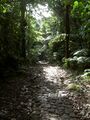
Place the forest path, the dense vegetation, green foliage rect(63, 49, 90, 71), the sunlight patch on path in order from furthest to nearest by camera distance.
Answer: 1. green foliage rect(63, 49, 90, 71)
2. the sunlight patch on path
3. the dense vegetation
4. the forest path

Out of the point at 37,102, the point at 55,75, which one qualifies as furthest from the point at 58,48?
the point at 37,102

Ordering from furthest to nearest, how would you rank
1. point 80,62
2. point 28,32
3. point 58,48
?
1. point 58,48
2. point 28,32
3. point 80,62

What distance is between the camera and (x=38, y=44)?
1217 inches

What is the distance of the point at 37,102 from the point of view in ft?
20.7

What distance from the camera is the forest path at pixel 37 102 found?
5223 millimetres

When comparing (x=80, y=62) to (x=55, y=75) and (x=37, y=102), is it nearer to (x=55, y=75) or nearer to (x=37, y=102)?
(x=55, y=75)

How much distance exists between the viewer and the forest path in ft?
17.1

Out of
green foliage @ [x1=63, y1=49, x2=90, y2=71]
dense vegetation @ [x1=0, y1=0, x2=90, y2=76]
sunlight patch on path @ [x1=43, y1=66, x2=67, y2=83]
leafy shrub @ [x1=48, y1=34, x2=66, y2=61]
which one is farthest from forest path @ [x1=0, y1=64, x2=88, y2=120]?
leafy shrub @ [x1=48, y1=34, x2=66, y2=61]

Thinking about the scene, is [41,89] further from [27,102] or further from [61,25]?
[61,25]

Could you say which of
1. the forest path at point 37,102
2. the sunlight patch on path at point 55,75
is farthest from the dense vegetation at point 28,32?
the forest path at point 37,102

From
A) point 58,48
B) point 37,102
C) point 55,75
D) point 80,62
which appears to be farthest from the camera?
point 58,48

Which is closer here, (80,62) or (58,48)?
(80,62)

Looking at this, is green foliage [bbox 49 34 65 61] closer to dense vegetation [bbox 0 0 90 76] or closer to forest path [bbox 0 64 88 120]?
dense vegetation [bbox 0 0 90 76]

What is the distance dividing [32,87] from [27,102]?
1.98 m
